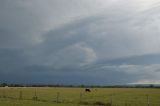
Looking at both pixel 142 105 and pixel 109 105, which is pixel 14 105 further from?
pixel 142 105

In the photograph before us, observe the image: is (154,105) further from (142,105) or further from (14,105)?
(14,105)

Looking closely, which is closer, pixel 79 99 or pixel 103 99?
pixel 79 99

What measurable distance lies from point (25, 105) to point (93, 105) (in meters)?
9.95

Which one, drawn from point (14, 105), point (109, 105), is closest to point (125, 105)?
point (109, 105)

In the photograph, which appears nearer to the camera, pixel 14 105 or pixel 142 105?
pixel 14 105

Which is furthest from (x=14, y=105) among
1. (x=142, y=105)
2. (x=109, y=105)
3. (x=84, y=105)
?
(x=142, y=105)

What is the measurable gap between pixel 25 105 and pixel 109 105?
12.4 meters

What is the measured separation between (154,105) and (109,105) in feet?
22.6

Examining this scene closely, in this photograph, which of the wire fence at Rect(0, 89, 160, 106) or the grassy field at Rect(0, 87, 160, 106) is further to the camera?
the wire fence at Rect(0, 89, 160, 106)

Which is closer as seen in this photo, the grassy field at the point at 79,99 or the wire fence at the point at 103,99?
the grassy field at the point at 79,99

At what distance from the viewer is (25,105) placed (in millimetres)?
45188

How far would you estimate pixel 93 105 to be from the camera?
1882 inches

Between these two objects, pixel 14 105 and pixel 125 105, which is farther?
pixel 125 105

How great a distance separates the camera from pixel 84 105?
47281 millimetres
